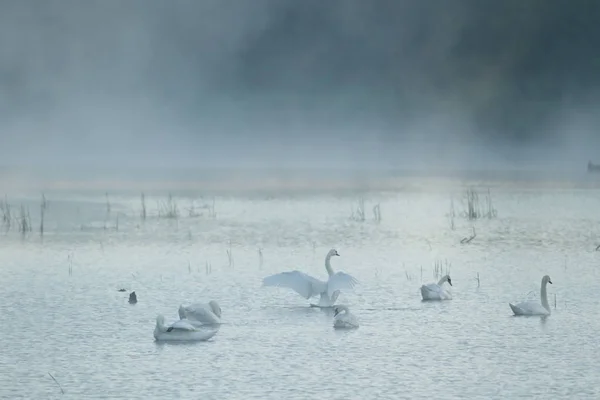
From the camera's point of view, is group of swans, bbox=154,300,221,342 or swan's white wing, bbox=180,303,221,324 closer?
group of swans, bbox=154,300,221,342

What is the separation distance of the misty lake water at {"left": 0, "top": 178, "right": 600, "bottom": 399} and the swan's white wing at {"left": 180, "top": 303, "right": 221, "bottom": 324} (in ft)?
0.88

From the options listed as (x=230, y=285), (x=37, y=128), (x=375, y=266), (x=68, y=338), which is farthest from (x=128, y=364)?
(x=37, y=128)

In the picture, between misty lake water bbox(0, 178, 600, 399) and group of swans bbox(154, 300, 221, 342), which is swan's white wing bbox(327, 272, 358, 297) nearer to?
misty lake water bbox(0, 178, 600, 399)

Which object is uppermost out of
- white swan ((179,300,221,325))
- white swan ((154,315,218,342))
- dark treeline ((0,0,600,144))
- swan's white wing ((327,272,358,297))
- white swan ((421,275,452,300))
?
dark treeline ((0,0,600,144))

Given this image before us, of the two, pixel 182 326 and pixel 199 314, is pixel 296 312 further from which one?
pixel 182 326

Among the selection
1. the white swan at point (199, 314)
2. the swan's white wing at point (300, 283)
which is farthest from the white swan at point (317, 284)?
the white swan at point (199, 314)

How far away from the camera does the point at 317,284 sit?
20266mm

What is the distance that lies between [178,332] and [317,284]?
3.59m

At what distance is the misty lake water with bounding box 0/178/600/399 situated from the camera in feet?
48.9

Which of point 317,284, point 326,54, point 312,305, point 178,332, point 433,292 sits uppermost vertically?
point 326,54

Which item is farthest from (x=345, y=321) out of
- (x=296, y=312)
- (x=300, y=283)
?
(x=300, y=283)

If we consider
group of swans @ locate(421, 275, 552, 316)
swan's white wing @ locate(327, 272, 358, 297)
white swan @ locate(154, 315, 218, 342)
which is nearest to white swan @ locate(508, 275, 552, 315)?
group of swans @ locate(421, 275, 552, 316)

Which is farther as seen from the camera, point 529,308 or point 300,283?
point 300,283

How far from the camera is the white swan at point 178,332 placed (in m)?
17.1
